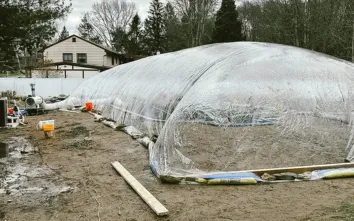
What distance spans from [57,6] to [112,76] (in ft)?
15.1

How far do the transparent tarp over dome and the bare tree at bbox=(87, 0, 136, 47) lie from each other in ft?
112

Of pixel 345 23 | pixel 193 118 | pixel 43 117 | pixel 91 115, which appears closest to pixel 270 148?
pixel 193 118

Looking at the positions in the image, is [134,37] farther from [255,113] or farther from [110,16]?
[255,113]

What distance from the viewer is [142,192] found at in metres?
4.11

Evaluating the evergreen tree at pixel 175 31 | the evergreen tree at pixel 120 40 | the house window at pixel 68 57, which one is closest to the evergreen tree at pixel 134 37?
the evergreen tree at pixel 120 40

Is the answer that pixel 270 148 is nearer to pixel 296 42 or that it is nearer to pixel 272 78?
pixel 272 78

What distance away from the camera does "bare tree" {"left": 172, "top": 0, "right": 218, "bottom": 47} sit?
2331 centimetres

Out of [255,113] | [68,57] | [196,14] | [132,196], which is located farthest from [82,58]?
[132,196]

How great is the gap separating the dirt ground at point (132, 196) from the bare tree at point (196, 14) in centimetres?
1893

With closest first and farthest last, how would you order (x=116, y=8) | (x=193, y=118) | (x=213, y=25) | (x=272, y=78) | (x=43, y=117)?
(x=193, y=118)
(x=272, y=78)
(x=43, y=117)
(x=213, y=25)
(x=116, y=8)

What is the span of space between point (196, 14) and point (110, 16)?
18.6 m

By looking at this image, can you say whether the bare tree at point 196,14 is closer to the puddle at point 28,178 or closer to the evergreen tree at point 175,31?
the evergreen tree at point 175,31

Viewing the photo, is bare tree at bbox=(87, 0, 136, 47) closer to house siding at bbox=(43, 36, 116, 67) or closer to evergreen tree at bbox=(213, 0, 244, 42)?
house siding at bbox=(43, 36, 116, 67)

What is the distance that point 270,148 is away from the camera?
5332 mm
